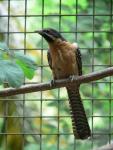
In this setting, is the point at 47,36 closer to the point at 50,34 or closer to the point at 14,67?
the point at 50,34

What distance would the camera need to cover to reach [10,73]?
6.99 ft

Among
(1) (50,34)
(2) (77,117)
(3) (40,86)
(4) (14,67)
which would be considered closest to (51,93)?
(2) (77,117)

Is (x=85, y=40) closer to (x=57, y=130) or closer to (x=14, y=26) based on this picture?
(x=14, y=26)

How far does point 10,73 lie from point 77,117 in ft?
4.67

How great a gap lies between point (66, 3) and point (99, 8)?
0.93 ft

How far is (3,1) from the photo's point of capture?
Result: 185 inches

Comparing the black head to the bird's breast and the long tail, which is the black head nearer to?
the bird's breast

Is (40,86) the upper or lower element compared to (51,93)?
upper

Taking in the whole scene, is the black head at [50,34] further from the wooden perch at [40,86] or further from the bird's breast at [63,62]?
the wooden perch at [40,86]

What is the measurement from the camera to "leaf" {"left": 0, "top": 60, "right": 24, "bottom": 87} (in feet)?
6.99

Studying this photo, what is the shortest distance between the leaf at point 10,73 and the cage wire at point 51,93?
1.72 m

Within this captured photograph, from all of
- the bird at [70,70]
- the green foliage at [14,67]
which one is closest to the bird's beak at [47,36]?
the bird at [70,70]

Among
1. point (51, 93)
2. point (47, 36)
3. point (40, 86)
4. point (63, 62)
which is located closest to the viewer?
point (40, 86)

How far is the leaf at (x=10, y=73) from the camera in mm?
2131
